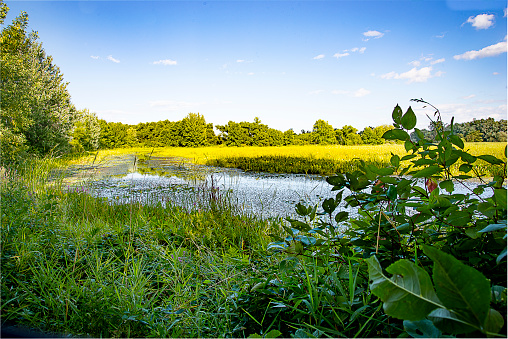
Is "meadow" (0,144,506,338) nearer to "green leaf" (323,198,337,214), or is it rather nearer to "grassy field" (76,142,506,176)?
"green leaf" (323,198,337,214)

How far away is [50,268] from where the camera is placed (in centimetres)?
149

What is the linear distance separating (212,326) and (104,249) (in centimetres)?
123

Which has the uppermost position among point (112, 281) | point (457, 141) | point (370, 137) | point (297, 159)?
point (370, 137)

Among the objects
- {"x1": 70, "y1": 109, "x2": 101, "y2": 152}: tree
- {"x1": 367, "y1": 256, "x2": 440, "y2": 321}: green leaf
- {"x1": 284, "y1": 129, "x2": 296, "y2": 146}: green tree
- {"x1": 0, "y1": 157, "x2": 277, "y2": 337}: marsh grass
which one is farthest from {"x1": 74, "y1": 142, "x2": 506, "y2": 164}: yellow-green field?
{"x1": 367, "y1": 256, "x2": 440, "y2": 321}: green leaf

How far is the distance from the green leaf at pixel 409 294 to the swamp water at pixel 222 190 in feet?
7.93

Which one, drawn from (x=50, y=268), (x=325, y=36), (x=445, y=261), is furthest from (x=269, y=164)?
(x=445, y=261)

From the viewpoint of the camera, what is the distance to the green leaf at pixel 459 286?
0.21 metres

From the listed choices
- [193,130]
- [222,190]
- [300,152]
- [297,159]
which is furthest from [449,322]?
[193,130]

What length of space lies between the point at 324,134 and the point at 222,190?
26.0 ft

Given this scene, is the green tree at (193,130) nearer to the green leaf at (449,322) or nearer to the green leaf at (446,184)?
the green leaf at (446,184)

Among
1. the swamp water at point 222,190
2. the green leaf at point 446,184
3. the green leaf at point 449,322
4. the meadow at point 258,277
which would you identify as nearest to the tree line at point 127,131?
the swamp water at point 222,190

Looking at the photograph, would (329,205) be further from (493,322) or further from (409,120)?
(493,322)

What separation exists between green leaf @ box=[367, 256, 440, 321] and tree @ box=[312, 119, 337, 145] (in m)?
10.6

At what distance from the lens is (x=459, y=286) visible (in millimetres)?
213
